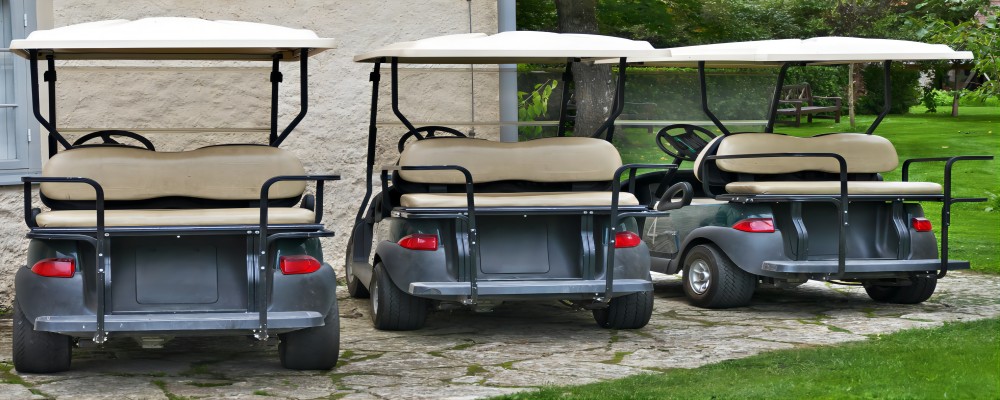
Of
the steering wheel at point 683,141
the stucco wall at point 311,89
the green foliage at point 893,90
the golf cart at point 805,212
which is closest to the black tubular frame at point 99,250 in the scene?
the stucco wall at point 311,89

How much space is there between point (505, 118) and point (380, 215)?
7.77ft

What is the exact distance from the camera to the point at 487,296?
271 inches

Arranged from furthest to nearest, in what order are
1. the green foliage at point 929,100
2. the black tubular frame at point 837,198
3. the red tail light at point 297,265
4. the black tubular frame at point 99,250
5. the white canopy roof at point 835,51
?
the green foliage at point 929,100, the white canopy roof at point 835,51, the black tubular frame at point 837,198, the red tail light at point 297,265, the black tubular frame at point 99,250

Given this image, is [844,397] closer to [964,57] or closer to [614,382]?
[614,382]

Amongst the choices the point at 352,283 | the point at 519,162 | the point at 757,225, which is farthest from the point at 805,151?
the point at 352,283

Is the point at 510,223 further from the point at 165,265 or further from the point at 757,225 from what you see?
the point at 165,265

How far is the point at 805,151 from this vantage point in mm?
8664

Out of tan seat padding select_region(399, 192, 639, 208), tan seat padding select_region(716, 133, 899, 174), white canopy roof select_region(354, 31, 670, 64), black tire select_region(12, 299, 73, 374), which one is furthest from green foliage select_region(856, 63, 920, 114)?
black tire select_region(12, 299, 73, 374)

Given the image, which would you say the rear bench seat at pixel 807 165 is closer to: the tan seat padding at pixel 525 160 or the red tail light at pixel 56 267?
the tan seat padding at pixel 525 160

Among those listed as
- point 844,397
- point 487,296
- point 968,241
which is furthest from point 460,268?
point 968,241

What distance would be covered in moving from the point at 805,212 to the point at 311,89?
144 inches

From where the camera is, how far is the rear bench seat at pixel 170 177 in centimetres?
635

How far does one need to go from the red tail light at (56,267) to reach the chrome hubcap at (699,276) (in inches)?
164

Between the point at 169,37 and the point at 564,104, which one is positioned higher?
the point at 169,37
